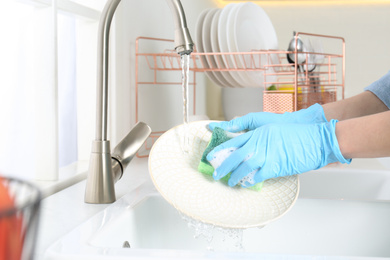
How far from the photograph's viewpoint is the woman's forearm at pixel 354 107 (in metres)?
1.11

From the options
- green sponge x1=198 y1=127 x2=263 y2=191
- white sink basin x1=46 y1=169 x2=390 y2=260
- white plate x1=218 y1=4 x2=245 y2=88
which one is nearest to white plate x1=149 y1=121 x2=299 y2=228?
green sponge x1=198 y1=127 x2=263 y2=191

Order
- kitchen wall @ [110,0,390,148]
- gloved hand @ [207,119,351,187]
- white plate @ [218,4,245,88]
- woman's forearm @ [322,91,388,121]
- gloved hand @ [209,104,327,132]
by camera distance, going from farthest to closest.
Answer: kitchen wall @ [110,0,390,148]
white plate @ [218,4,245,88]
woman's forearm @ [322,91,388,121]
gloved hand @ [209,104,327,132]
gloved hand @ [207,119,351,187]

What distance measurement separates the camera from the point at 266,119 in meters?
0.99

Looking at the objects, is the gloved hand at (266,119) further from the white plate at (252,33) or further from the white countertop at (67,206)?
the white plate at (252,33)

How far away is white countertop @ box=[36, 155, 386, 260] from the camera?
680 millimetres

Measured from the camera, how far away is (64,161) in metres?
1.24

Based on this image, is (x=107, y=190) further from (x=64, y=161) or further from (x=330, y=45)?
(x=330, y=45)

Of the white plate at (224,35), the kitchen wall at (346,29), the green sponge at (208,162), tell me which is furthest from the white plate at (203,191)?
the kitchen wall at (346,29)

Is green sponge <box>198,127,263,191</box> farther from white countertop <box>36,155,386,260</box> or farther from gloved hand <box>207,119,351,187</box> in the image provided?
white countertop <box>36,155,386,260</box>

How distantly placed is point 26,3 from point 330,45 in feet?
6.06

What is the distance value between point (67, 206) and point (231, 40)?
988 millimetres

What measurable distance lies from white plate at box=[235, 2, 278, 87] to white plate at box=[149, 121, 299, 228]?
2.84ft

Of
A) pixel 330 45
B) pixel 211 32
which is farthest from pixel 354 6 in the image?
pixel 211 32

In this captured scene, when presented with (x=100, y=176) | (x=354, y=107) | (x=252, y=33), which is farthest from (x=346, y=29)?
(x=100, y=176)
